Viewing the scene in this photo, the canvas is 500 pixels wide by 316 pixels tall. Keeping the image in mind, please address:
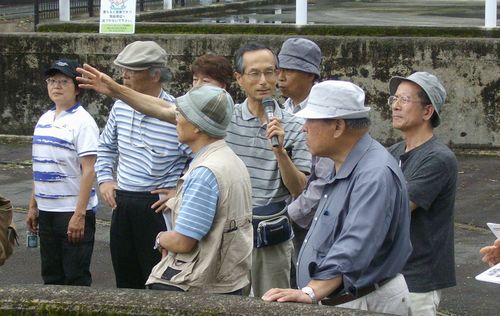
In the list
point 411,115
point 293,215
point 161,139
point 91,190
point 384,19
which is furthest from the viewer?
point 384,19

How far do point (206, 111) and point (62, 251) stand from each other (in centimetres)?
221

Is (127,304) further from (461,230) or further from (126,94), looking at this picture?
(461,230)

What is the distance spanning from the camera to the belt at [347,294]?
4348 millimetres

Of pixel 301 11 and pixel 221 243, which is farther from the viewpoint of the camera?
pixel 301 11

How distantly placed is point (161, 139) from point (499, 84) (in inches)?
262

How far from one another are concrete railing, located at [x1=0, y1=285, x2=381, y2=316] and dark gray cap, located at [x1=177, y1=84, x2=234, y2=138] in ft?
2.98

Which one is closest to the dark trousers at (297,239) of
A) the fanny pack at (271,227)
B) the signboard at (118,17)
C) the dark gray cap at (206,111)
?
the fanny pack at (271,227)

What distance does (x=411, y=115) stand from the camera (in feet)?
17.3

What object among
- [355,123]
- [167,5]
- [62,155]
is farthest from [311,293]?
[167,5]

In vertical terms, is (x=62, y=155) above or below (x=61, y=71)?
below

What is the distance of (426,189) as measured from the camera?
5.08m

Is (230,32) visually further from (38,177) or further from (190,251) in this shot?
(190,251)

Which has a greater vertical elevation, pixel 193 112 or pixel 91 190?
pixel 193 112

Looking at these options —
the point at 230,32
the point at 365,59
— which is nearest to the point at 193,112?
the point at 365,59
